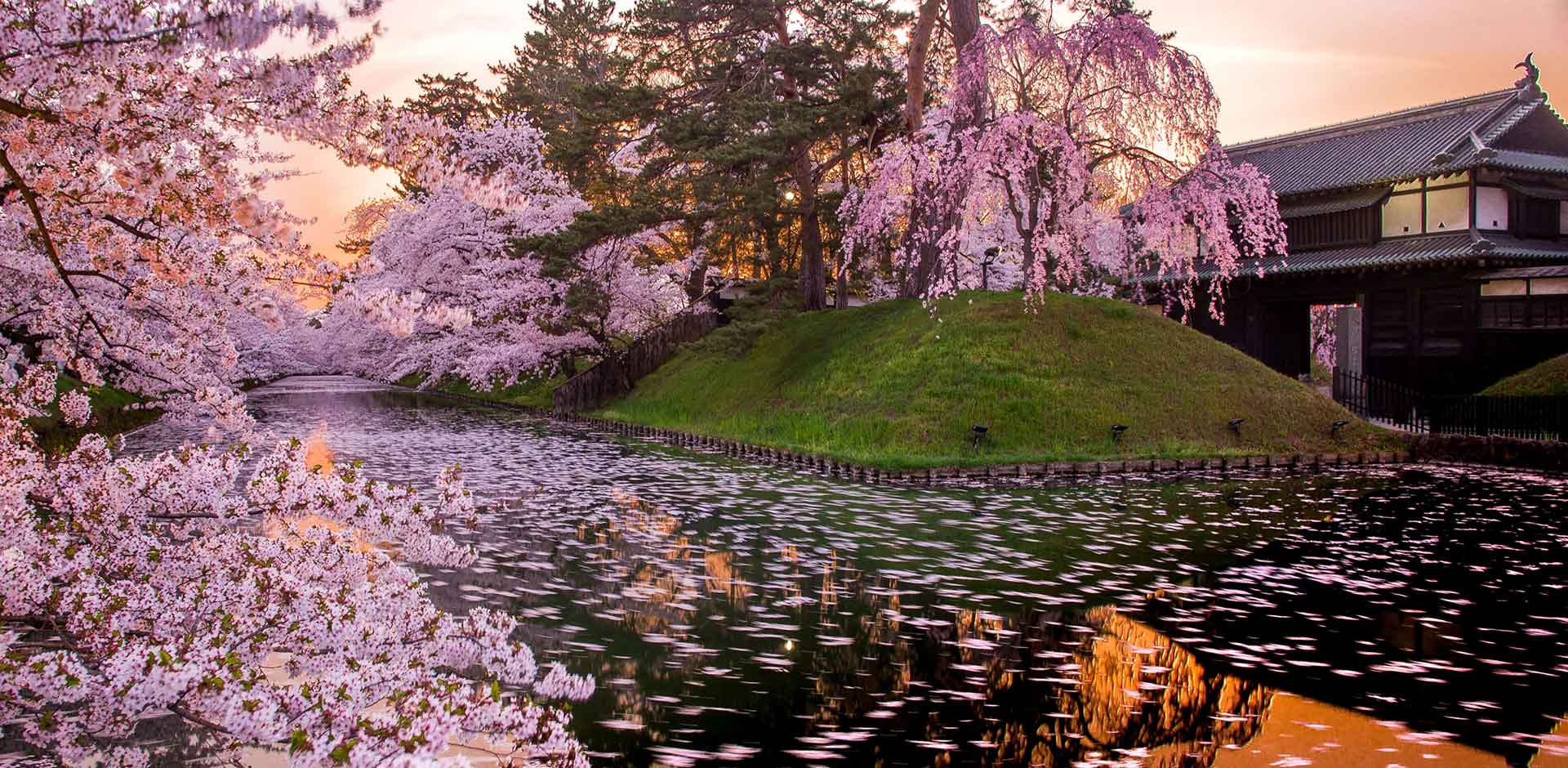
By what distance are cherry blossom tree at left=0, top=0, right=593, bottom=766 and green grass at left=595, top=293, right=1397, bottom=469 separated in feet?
49.9

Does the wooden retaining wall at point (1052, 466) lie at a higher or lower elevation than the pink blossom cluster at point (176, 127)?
lower

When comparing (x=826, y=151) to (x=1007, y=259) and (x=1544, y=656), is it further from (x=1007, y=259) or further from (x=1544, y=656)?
(x=1544, y=656)

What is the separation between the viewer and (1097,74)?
2811cm

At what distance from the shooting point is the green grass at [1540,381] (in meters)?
27.9

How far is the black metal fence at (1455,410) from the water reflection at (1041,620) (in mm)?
7738

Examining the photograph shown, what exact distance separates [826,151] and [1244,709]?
33.5m

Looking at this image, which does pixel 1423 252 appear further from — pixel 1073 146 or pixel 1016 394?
pixel 1016 394

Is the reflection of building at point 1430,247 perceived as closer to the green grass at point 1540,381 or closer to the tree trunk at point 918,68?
the green grass at point 1540,381

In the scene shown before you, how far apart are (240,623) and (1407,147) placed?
41598mm

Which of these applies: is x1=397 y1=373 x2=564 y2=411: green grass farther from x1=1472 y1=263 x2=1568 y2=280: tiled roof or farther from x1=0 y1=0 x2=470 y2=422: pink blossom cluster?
x1=0 y1=0 x2=470 y2=422: pink blossom cluster

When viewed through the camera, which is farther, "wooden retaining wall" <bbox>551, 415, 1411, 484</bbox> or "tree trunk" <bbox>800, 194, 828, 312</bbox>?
"tree trunk" <bbox>800, 194, 828, 312</bbox>

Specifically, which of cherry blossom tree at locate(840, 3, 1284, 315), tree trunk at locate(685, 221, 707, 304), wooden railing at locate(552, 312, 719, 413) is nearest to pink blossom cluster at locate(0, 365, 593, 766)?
cherry blossom tree at locate(840, 3, 1284, 315)

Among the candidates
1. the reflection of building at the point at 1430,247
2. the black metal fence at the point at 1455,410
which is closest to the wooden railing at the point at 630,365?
the reflection of building at the point at 1430,247

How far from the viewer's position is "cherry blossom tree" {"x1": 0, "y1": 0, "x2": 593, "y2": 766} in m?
4.55
